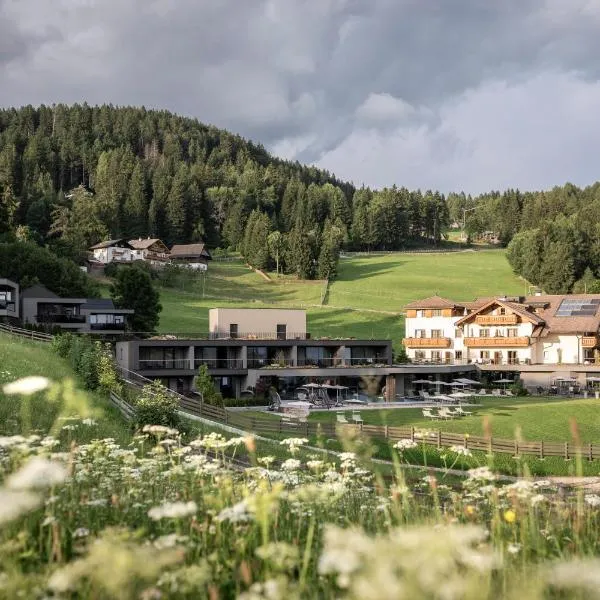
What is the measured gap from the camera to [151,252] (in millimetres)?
115875

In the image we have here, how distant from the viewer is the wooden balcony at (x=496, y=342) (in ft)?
201

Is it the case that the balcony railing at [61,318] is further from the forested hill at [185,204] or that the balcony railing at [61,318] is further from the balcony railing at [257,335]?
the forested hill at [185,204]

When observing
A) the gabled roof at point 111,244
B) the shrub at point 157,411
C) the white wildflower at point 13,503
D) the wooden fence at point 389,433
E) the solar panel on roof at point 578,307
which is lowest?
the wooden fence at point 389,433

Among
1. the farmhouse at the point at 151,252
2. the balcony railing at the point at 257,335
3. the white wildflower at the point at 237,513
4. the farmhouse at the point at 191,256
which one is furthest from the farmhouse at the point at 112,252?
the white wildflower at the point at 237,513

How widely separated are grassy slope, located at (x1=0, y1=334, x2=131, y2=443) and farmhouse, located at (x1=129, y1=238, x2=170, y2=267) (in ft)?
224

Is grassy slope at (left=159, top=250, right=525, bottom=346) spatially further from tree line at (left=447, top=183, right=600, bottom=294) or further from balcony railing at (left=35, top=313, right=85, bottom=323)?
balcony railing at (left=35, top=313, right=85, bottom=323)

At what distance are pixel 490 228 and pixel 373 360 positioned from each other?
105 m

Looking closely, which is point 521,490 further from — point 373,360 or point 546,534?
point 373,360

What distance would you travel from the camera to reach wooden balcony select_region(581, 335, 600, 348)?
58781 millimetres

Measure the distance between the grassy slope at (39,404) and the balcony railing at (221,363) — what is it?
13277 millimetres

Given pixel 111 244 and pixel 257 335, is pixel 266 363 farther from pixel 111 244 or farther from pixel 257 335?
pixel 111 244

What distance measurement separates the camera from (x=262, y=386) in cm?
4972

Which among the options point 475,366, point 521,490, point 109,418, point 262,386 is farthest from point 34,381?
point 475,366

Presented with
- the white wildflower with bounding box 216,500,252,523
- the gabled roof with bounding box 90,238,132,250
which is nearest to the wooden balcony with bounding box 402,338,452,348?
the gabled roof with bounding box 90,238,132,250
